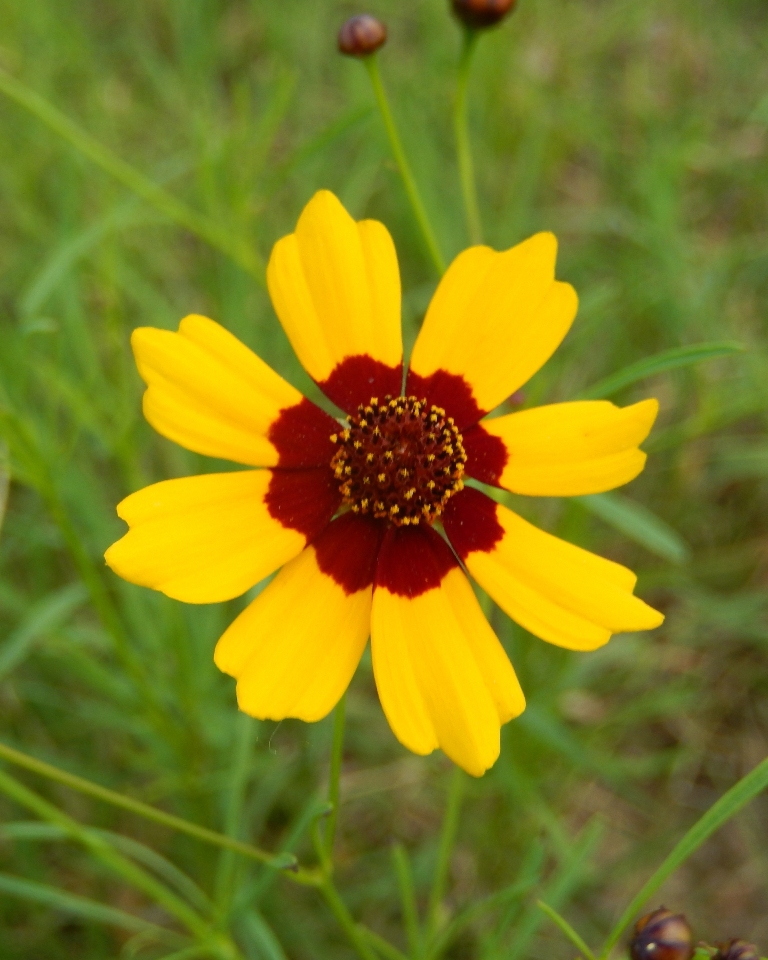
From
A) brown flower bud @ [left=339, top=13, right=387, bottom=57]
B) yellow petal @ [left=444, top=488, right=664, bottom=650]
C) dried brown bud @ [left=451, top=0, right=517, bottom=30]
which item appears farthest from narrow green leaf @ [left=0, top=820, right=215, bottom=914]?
dried brown bud @ [left=451, top=0, right=517, bottom=30]

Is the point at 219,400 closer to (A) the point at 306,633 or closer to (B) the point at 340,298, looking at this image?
(B) the point at 340,298

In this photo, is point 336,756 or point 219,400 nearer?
point 336,756

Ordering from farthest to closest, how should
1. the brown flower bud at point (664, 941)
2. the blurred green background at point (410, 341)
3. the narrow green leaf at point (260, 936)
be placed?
the blurred green background at point (410, 341) < the narrow green leaf at point (260, 936) < the brown flower bud at point (664, 941)

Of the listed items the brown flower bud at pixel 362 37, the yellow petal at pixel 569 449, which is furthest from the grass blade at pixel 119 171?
the yellow petal at pixel 569 449

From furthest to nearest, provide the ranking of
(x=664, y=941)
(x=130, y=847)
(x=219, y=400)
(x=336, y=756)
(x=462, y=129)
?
(x=130, y=847) < (x=462, y=129) < (x=219, y=400) < (x=336, y=756) < (x=664, y=941)

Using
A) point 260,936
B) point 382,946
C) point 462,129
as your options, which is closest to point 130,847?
point 260,936

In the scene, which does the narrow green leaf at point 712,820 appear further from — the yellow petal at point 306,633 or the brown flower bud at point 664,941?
the yellow petal at point 306,633
